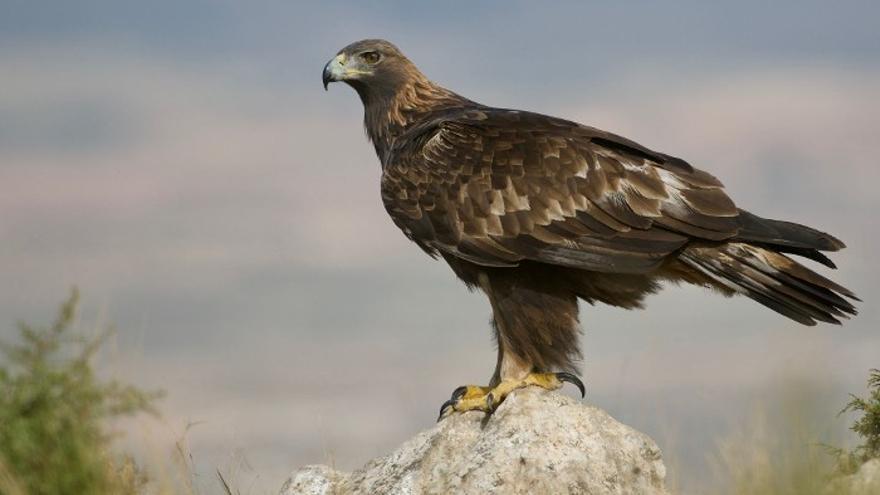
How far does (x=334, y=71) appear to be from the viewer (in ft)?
30.6

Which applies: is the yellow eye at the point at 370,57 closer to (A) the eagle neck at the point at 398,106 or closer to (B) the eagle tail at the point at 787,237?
(A) the eagle neck at the point at 398,106

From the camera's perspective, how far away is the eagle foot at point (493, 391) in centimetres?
698

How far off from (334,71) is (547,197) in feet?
7.93

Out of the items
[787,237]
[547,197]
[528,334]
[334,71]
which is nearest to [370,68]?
[334,71]

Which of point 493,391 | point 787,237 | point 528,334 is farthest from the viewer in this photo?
point 787,237

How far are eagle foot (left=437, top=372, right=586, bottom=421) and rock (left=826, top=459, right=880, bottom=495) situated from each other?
1627mm

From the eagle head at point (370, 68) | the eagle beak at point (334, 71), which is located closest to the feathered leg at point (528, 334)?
the eagle head at point (370, 68)

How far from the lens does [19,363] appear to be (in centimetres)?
845

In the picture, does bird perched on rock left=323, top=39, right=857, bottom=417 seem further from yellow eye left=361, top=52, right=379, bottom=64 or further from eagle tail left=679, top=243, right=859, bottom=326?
yellow eye left=361, top=52, right=379, bottom=64

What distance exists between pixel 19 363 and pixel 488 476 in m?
3.96

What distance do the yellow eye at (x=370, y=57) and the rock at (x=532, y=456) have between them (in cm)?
360

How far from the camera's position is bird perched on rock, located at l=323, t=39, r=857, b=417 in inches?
290

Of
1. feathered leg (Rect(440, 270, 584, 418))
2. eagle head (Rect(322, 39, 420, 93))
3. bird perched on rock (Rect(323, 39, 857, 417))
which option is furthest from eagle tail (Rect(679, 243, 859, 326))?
eagle head (Rect(322, 39, 420, 93))

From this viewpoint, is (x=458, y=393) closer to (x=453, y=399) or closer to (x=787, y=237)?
(x=453, y=399)
